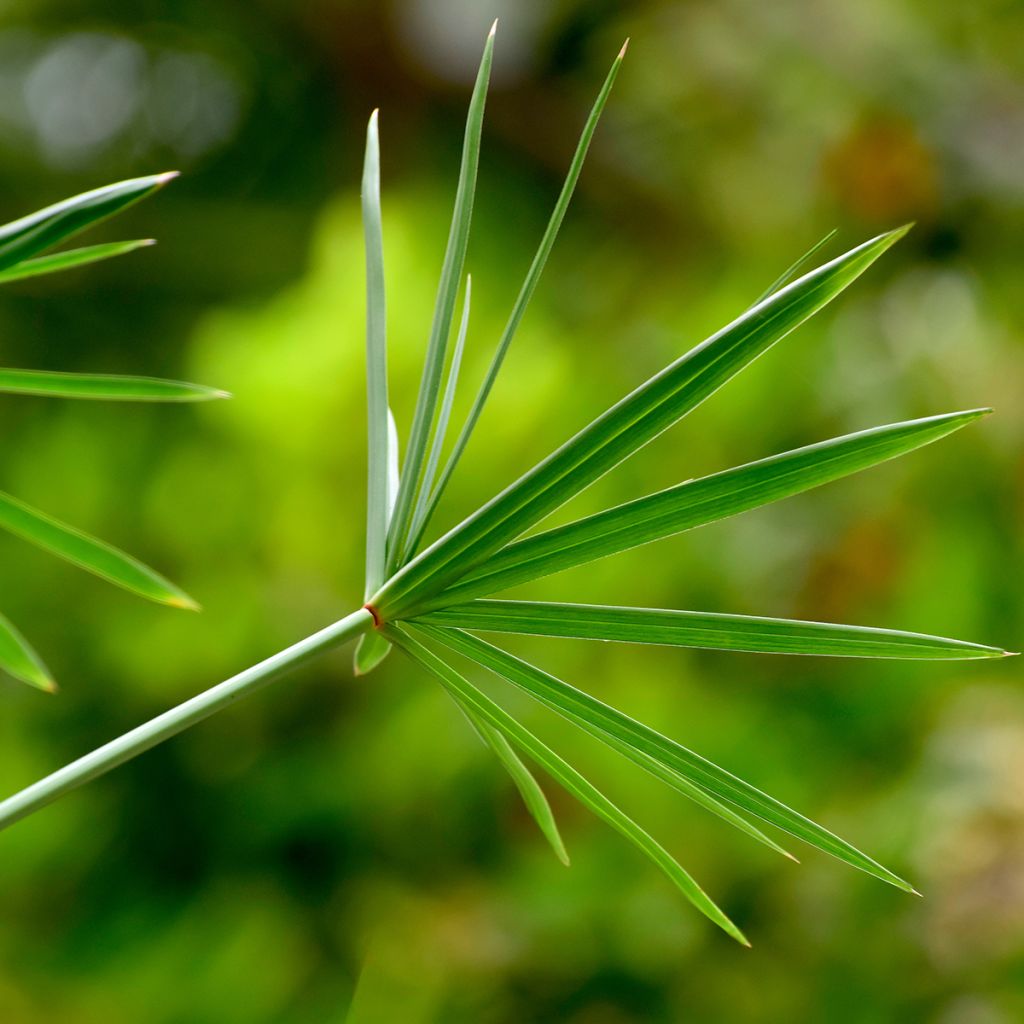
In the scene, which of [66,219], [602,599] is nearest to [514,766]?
[66,219]

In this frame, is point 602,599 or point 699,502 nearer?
point 699,502

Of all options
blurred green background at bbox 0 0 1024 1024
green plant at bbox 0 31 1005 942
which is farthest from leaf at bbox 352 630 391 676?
blurred green background at bbox 0 0 1024 1024

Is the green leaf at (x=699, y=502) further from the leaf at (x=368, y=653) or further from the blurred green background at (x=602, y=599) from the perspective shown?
the blurred green background at (x=602, y=599)

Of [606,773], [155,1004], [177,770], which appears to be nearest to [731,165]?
[606,773]

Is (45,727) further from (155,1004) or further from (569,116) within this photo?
(569,116)

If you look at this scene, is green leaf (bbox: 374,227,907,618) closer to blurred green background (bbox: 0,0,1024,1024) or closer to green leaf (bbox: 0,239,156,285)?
green leaf (bbox: 0,239,156,285)

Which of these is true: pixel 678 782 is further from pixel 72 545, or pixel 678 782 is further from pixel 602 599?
pixel 602 599
